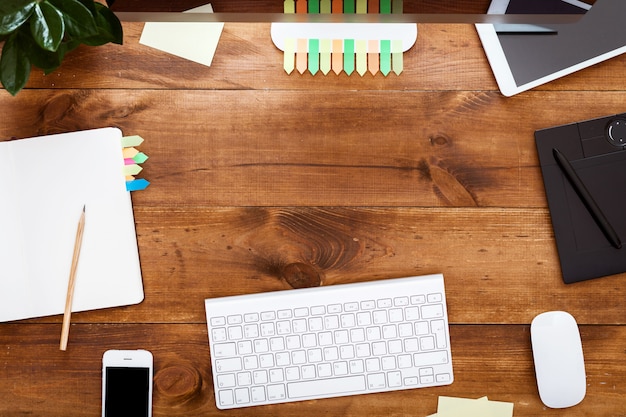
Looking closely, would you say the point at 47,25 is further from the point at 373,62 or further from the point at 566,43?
the point at 566,43

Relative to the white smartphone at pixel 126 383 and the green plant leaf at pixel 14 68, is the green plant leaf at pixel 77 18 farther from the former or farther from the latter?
the white smartphone at pixel 126 383

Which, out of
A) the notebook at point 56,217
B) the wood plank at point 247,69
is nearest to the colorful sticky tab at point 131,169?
the notebook at point 56,217

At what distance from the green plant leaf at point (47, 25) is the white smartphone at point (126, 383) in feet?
1.50

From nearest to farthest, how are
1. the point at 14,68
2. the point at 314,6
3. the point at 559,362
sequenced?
the point at 314,6 < the point at 14,68 < the point at 559,362

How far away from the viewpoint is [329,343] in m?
0.89

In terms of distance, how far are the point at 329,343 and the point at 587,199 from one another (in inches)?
17.2

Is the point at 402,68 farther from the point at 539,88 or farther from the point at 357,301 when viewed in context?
the point at 357,301

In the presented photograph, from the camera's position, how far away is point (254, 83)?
90cm

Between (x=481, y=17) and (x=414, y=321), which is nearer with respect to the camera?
(x=481, y=17)

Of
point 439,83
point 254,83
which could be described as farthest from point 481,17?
point 254,83

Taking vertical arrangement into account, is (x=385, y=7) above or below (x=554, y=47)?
above

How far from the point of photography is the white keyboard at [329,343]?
884mm

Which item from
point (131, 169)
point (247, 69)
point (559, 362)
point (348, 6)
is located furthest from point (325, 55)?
point (559, 362)

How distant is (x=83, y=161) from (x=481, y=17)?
0.59 meters
